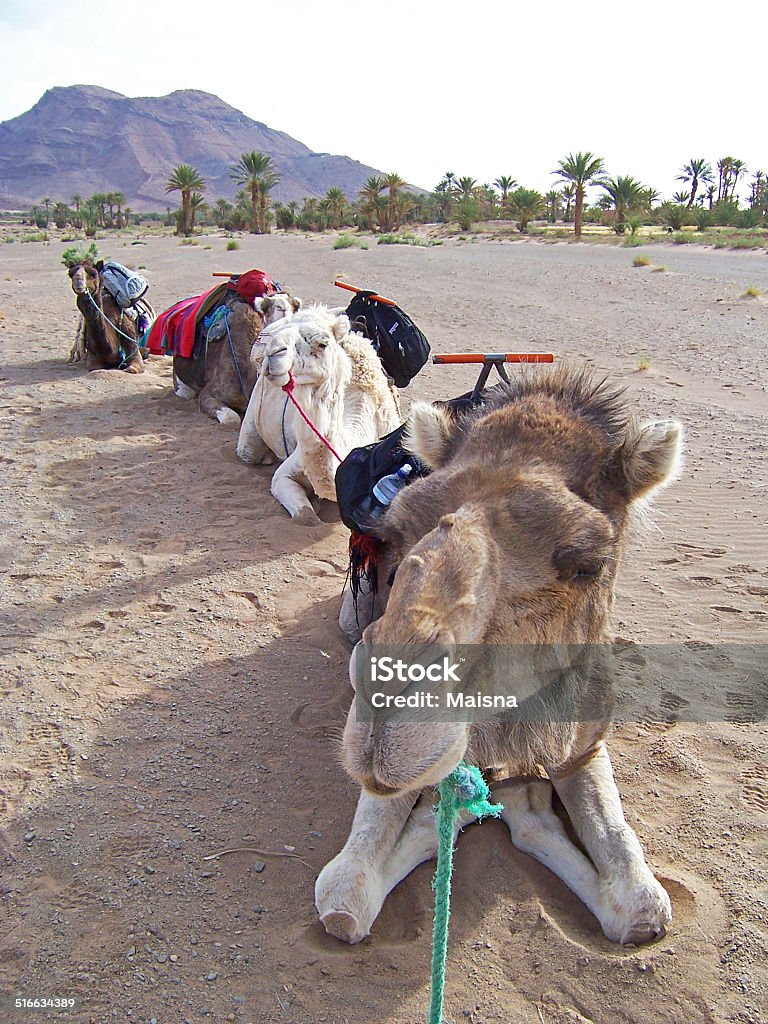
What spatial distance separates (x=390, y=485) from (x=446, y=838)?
1.50 meters

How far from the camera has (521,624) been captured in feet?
7.38

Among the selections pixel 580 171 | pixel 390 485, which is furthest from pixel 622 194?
pixel 390 485

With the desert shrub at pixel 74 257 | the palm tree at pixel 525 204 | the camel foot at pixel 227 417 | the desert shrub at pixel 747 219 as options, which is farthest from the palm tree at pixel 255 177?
the camel foot at pixel 227 417

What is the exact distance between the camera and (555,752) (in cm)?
251

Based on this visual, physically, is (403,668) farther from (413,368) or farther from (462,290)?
(462,290)

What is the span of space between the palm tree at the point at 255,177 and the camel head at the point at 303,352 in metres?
49.6

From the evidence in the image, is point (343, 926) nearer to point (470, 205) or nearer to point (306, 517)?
point (306, 517)

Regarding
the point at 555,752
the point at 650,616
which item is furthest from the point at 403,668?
the point at 650,616

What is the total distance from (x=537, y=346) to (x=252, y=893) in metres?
11.0

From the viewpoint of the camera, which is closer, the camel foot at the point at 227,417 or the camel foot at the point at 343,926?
the camel foot at the point at 343,926

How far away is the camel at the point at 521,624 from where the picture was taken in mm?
1896

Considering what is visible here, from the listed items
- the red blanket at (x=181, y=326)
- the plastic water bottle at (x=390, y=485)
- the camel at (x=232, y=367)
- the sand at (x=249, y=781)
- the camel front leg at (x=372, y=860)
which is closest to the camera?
the sand at (x=249, y=781)

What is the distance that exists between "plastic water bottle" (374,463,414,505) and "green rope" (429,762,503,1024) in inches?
51.4

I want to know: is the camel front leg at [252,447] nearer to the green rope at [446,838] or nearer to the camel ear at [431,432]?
the camel ear at [431,432]
